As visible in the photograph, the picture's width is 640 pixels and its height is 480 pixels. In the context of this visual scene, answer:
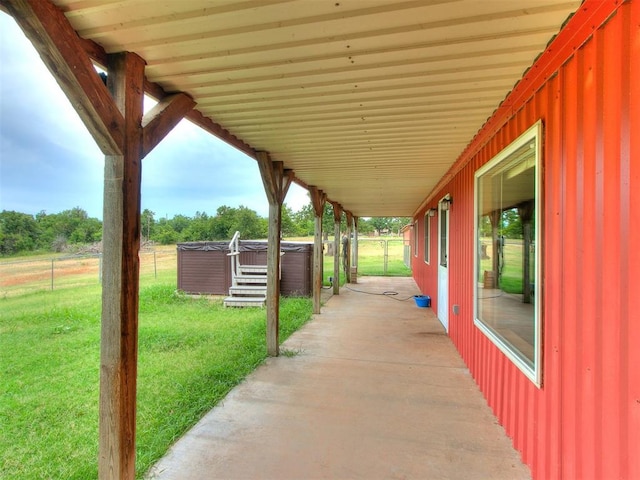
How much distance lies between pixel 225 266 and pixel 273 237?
4545 mm

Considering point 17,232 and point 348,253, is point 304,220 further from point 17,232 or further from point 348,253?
point 348,253

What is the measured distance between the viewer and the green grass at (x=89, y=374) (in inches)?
81.0

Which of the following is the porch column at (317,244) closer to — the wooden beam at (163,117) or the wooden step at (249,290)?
the wooden step at (249,290)

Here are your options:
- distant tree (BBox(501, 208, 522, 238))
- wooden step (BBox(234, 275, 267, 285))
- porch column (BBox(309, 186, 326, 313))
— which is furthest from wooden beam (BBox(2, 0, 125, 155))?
wooden step (BBox(234, 275, 267, 285))

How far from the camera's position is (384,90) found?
206 centimetres

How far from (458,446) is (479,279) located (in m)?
1.61

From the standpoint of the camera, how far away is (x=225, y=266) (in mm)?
8031

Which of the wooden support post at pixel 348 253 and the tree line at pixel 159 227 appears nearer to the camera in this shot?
the wooden support post at pixel 348 253

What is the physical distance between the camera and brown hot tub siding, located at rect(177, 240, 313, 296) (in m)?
7.95

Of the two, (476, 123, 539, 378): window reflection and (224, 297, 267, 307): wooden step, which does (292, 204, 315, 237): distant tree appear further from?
(476, 123, 539, 378): window reflection

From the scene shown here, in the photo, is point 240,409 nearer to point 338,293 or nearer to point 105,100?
point 105,100

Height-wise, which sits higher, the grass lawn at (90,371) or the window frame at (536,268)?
the window frame at (536,268)

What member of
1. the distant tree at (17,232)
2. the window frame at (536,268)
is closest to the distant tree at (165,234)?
the distant tree at (17,232)

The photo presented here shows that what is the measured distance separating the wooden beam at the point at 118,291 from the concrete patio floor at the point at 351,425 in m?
0.43
